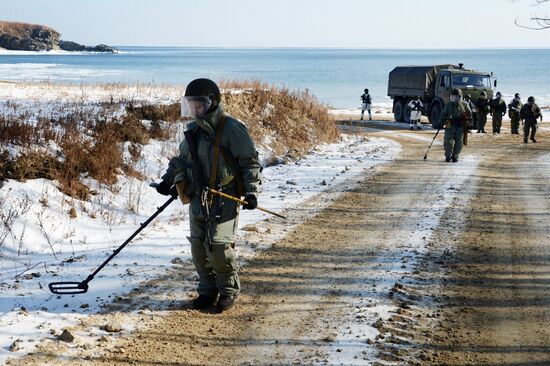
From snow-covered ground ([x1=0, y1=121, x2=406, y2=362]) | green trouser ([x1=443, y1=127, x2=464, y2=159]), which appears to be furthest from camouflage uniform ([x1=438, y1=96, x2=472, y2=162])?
snow-covered ground ([x1=0, y1=121, x2=406, y2=362])

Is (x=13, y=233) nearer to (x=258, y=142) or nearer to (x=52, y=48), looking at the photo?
(x=258, y=142)

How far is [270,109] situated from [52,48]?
177 meters

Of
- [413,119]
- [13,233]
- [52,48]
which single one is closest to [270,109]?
[413,119]

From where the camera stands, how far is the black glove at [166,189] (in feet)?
18.4

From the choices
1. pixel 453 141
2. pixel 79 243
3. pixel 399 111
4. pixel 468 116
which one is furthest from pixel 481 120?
pixel 79 243

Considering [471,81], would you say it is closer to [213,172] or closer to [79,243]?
[79,243]

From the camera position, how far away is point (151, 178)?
1178 centimetres

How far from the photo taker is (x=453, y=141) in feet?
53.6

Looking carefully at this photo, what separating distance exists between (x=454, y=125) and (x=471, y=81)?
12438 mm

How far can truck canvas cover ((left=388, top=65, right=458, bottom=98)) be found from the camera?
2941 cm

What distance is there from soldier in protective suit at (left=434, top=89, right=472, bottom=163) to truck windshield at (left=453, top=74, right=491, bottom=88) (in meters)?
11.5

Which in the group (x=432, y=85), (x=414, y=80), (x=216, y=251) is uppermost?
(x=414, y=80)

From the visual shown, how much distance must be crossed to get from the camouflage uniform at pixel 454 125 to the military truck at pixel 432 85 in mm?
10783

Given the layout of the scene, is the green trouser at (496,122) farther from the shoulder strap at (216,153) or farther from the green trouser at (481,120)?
the shoulder strap at (216,153)
